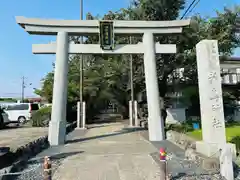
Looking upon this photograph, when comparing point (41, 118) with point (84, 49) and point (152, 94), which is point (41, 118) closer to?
point (84, 49)

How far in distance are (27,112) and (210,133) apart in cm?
2128

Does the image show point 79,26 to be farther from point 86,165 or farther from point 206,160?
point 206,160

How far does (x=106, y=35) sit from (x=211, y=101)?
5861mm

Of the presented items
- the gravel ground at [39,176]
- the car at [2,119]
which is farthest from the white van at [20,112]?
the gravel ground at [39,176]

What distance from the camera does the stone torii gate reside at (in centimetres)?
1048

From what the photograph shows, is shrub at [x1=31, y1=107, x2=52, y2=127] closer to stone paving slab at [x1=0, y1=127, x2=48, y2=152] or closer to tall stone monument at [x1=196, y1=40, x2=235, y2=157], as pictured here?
stone paving slab at [x1=0, y1=127, x2=48, y2=152]

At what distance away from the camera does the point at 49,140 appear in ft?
34.1

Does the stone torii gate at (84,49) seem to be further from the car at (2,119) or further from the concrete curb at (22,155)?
the car at (2,119)

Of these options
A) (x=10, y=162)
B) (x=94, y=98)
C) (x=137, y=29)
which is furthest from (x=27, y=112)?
(x=10, y=162)

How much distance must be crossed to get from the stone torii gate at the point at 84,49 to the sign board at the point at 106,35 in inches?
7.6

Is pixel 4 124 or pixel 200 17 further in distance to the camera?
pixel 4 124

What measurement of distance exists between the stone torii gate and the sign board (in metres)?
0.19

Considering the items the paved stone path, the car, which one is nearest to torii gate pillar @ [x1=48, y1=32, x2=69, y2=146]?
the paved stone path

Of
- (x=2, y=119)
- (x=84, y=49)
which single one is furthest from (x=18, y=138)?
(x=2, y=119)
